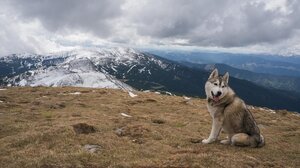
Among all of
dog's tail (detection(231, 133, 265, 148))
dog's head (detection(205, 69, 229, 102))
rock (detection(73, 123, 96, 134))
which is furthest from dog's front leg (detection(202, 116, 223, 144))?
rock (detection(73, 123, 96, 134))

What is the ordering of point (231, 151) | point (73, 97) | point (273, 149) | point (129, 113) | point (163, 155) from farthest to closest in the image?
point (73, 97)
point (129, 113)
point (273, 149)
point (231, 151)
point (163, 155)

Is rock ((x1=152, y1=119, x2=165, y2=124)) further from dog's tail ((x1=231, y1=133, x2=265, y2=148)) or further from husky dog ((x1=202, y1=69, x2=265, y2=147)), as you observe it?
dog's tail ((x1=231, y1=133, x2=265, y2=148))

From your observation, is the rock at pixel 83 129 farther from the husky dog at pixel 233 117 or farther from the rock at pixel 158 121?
the rock at pixel 158 121

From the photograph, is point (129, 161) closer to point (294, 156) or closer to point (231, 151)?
point (231, 151)

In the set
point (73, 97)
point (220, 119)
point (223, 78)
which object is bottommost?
point (73, 97)

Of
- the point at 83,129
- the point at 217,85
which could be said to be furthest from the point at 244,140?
the point at 83,129

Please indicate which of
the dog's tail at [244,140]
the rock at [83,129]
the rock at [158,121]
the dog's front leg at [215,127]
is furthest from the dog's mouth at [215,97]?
the rock at [158,121]

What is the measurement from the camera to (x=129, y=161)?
18328 mm

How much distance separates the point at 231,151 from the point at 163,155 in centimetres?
437

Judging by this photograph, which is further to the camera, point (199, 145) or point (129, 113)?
point (129, 113)

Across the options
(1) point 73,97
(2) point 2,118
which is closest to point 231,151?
(2) point 2,118

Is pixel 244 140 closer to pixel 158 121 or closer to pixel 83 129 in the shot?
pixel 83 129

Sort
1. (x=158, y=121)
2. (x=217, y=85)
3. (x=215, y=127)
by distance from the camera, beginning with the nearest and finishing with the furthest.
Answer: (x=217, y=85) < (x=215, y=127) < (x=158, y=121)

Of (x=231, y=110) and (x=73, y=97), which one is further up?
(x=231, y=110)
